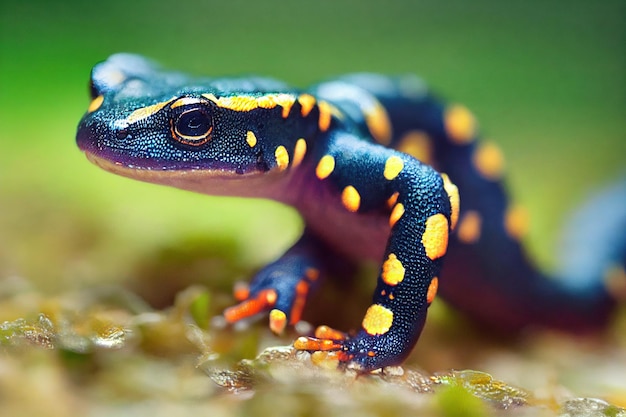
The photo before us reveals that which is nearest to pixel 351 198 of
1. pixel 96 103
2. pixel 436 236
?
pixel 436 236

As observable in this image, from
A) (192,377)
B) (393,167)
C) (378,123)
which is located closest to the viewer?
(192,377)

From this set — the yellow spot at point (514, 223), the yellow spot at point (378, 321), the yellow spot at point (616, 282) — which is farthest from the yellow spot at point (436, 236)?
the yellow spot at point (616, 282)

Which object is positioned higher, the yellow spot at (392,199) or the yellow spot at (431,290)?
the yellow spot at (392,199)

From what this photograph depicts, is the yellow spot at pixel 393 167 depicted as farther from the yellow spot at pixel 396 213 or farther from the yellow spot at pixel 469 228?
the yellow spot at pixel 469 228

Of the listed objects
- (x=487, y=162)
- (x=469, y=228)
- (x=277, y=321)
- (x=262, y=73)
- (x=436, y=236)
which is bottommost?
(x=277, y=321)

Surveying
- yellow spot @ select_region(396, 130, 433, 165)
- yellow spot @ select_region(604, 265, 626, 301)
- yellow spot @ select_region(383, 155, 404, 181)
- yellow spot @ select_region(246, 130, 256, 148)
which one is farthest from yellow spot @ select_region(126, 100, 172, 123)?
yellow spot @ select_region(604, 265, 626, 301)

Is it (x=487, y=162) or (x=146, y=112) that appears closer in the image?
(x=146, y=112)

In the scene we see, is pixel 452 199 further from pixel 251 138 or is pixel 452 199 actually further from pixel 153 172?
pixel 153 172

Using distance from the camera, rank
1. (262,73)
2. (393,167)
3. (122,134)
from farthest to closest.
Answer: (262,73), (393,167), (122,134)
